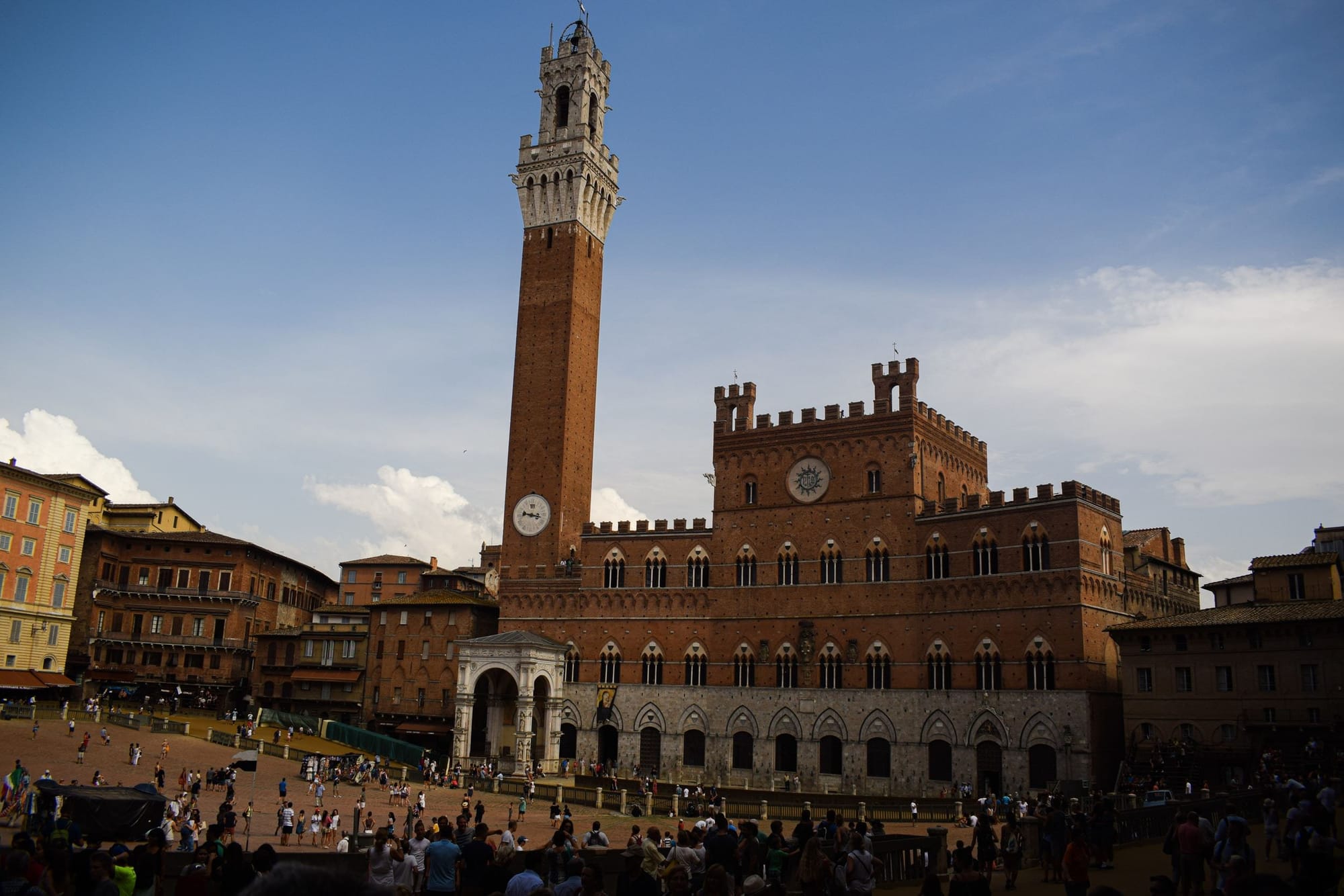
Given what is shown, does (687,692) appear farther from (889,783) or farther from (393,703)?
(393,703)

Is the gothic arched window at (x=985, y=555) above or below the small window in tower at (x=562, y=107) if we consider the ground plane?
below

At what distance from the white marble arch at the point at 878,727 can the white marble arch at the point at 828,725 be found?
109 centimetres

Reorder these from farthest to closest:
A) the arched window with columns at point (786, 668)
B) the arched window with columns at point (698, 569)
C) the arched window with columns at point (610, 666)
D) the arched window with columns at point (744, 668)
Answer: the arched window with columns at point (610, 666) < the arched window with columns at point (698, 569) < the arched window with columns at point (744, 668) < the arched window with columns at point (786, 668)

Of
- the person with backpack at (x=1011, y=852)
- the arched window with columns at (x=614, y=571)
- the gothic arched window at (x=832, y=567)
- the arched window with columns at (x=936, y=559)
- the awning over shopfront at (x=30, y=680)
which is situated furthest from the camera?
the arched window with columns at (x=614, y=571)

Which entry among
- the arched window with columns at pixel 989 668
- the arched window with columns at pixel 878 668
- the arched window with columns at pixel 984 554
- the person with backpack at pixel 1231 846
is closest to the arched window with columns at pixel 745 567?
the arched window with columns at pixel 878 668

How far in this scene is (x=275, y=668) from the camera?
233 ft

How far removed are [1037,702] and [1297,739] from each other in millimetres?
10366

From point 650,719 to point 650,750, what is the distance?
1660 mm

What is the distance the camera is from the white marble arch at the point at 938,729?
1962 inches

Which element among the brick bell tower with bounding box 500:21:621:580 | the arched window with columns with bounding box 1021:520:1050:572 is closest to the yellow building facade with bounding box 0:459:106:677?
the brick bell tower with bounding box 500:21:621:580

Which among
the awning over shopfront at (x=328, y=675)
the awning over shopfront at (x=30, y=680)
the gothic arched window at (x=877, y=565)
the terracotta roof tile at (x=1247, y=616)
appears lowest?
the awning over shopfront at (x=30, y=680)

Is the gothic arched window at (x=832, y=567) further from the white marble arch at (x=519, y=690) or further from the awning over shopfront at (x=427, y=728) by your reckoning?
the awning over shopfront at (x=427, y=728)

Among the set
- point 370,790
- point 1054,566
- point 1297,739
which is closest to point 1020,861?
point 1297,739

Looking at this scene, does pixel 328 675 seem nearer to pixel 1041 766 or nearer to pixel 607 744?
pixel 607 744
